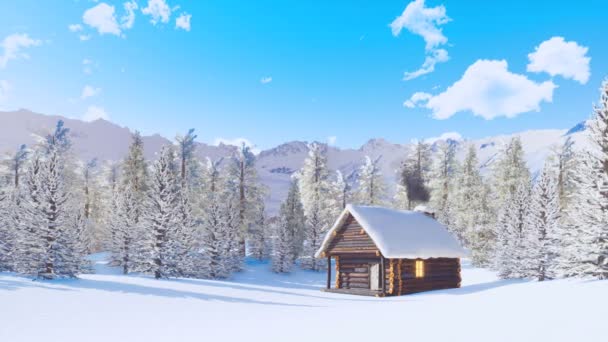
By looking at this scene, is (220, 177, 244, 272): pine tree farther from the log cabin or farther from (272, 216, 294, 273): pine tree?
the log cabin

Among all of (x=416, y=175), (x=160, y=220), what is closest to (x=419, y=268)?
(x=160, y=220)

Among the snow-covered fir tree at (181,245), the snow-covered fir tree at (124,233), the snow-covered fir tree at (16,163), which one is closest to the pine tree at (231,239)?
the snow-covered fir tree at (181,245)

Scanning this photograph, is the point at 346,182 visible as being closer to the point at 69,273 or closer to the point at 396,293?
A: the point at 396,293

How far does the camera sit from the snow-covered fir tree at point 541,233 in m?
23.4

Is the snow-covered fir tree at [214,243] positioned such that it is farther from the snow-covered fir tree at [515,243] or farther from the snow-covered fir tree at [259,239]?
the snow-covered fir tree at [515,243]

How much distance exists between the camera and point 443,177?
47531 mm

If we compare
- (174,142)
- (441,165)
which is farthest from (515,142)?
(174,142)

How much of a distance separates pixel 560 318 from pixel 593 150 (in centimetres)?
1055

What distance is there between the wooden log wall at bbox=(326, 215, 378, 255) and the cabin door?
44.4 inches

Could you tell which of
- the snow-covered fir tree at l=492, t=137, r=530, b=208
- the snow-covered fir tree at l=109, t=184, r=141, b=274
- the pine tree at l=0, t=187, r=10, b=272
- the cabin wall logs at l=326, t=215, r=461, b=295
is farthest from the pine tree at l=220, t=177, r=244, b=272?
the snow-covered fir tree at l=492, t=137, r=530, b=208

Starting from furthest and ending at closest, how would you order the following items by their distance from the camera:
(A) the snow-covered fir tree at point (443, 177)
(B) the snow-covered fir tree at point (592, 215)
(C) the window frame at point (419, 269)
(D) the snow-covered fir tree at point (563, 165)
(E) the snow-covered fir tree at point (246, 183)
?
(A) the snow-covered fir tree at point (443, 177) < (E) the snow-covered fir tree at point (246, 183) < (D) the snow-covered fir tree at point (563, 165) < (C) the window frame at point (419, 269) < (B) the snow-covered fir tree at point (592, 215)

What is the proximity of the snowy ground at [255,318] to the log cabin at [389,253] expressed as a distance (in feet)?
28.8

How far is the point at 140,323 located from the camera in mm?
10898

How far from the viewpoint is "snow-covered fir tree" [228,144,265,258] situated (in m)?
40.6
